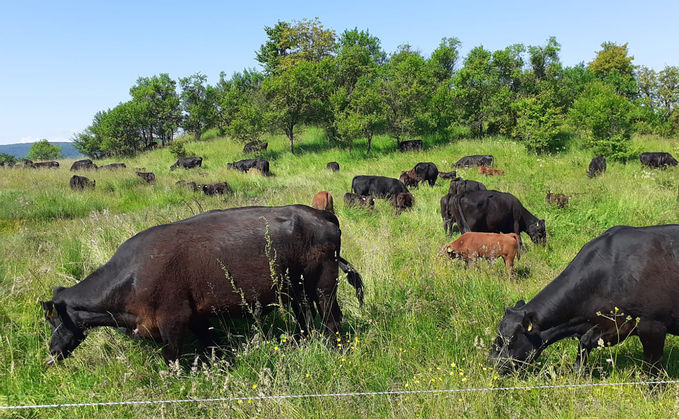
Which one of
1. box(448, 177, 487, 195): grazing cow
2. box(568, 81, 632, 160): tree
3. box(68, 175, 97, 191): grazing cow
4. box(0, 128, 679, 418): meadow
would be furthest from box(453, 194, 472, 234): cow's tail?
box(568, 81, 632, 160): tree

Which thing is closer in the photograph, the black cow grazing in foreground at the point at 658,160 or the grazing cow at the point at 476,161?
the black cow grazing in foreground at the point at 658,160

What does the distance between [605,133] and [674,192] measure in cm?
1116

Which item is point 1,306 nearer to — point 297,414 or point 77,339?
point 77,339

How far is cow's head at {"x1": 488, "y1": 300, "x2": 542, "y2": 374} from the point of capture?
3777 millimetres

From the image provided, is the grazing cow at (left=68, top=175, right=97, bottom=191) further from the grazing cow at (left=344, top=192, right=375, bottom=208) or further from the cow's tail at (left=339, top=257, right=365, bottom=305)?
the cow's tail at (left=339, top=257, right=365, bottom=305)

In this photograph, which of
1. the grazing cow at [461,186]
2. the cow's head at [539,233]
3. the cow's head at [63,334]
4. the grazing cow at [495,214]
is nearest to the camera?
the cow's head at [63,334]

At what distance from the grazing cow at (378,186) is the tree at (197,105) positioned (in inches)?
1369

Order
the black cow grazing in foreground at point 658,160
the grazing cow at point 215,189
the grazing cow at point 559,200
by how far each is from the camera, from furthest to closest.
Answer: the black cow grazing in foreground at point 658,160, the grazing cow at point 215,189, the grazing cow at point 559,200

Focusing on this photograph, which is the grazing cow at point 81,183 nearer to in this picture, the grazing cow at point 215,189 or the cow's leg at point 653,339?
the grazing cow at point 215,189

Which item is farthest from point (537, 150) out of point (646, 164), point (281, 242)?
point (281, 242)

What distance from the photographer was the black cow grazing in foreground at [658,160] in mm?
20531

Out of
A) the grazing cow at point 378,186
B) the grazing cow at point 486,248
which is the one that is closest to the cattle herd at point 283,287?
the grazing cow at point 486,248

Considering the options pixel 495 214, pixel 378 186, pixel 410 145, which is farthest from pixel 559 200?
pixel 410 145

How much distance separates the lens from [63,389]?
12.4 feet
